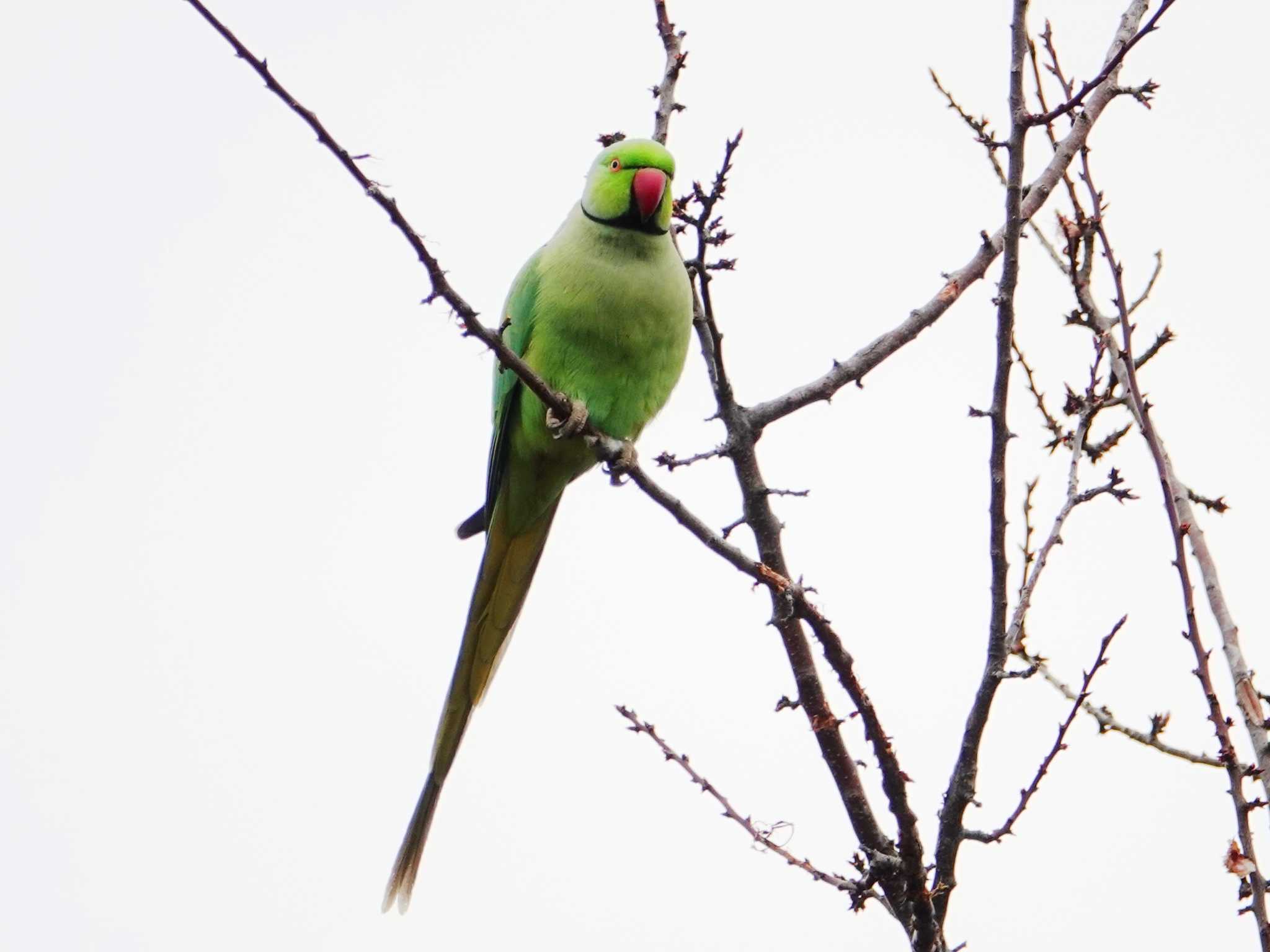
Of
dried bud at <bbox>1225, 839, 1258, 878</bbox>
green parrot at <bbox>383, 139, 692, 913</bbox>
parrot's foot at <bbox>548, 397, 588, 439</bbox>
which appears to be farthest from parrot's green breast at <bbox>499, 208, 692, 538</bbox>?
dried bud at <bbox>1225, 839, 1258, 878</bbox>

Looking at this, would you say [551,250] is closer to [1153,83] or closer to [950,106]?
[950,106]

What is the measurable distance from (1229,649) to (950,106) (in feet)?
5.34

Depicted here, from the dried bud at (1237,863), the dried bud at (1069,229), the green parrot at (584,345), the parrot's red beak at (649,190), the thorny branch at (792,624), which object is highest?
the parrot's red beak at (649,190)

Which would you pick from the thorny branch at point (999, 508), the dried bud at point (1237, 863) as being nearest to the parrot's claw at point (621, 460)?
the thorny branch at point (999, 508)

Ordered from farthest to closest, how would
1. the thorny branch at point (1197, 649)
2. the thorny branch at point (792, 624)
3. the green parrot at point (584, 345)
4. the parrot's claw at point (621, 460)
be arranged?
the green parrot at point (584, 345), the parrot's claw at point (621, 460), the thorny branch at point (792, 624), the thorny branch at point (1197, 649)

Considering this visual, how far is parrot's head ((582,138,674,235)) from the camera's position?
4.23m

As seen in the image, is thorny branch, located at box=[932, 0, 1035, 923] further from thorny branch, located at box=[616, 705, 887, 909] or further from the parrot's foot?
the parrot's foot

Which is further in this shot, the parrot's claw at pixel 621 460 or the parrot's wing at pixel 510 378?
the parrot's wing at pixel 510 378

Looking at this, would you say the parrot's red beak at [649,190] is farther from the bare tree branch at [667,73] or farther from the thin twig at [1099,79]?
the thin twig at [1099,79]

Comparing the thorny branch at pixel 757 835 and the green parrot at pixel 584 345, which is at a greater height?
the green parrot at pixel 584 345

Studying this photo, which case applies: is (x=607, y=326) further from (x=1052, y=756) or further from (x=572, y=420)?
(x=1052, y=756)

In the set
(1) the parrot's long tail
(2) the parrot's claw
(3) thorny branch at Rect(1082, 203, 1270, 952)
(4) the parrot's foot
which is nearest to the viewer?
(3) thorny branch at Rect(1082, 203, 1270, 952)

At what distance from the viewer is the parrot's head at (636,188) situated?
4230mm

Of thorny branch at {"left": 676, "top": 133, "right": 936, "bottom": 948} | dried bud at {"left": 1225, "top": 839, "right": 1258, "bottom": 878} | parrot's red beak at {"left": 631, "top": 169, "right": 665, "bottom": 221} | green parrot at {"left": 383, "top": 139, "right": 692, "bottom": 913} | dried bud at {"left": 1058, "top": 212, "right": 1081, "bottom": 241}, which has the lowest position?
dried bud at {"left": 1225, "top": 839, "right": 1258, "bottom": 878}
